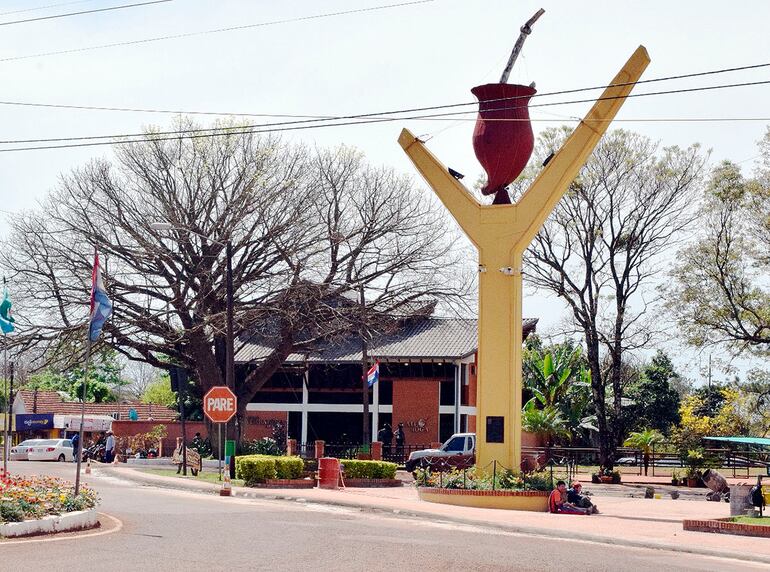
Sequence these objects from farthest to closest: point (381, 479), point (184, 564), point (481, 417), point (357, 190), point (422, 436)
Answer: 1. point (422, 436)
2. point (357, 190)
3. point (381, 479)
4. point (481, 417)
5. point (184, 564)

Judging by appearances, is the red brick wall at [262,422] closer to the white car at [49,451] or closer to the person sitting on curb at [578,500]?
the white car at [49,451]

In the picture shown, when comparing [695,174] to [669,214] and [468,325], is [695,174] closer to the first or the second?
[669,214]

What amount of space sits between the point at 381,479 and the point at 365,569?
20117 millimetres

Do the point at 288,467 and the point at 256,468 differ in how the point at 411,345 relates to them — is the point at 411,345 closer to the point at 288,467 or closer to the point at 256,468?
the point at 288,467

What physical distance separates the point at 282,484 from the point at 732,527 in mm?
14321

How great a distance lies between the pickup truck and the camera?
123ft

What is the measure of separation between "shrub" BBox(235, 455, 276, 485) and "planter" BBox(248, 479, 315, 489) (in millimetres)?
127

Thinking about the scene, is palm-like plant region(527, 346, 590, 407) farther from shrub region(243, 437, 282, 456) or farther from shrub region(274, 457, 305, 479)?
shrub region(274, 457, 305, 479)

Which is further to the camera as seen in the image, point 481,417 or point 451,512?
point 481,417

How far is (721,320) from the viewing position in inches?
1523

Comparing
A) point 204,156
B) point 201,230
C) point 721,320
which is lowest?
point 721,320

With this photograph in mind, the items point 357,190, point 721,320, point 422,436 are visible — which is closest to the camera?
point 721,320

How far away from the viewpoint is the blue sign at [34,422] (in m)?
66.6

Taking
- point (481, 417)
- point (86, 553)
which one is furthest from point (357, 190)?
point (86, 553)
